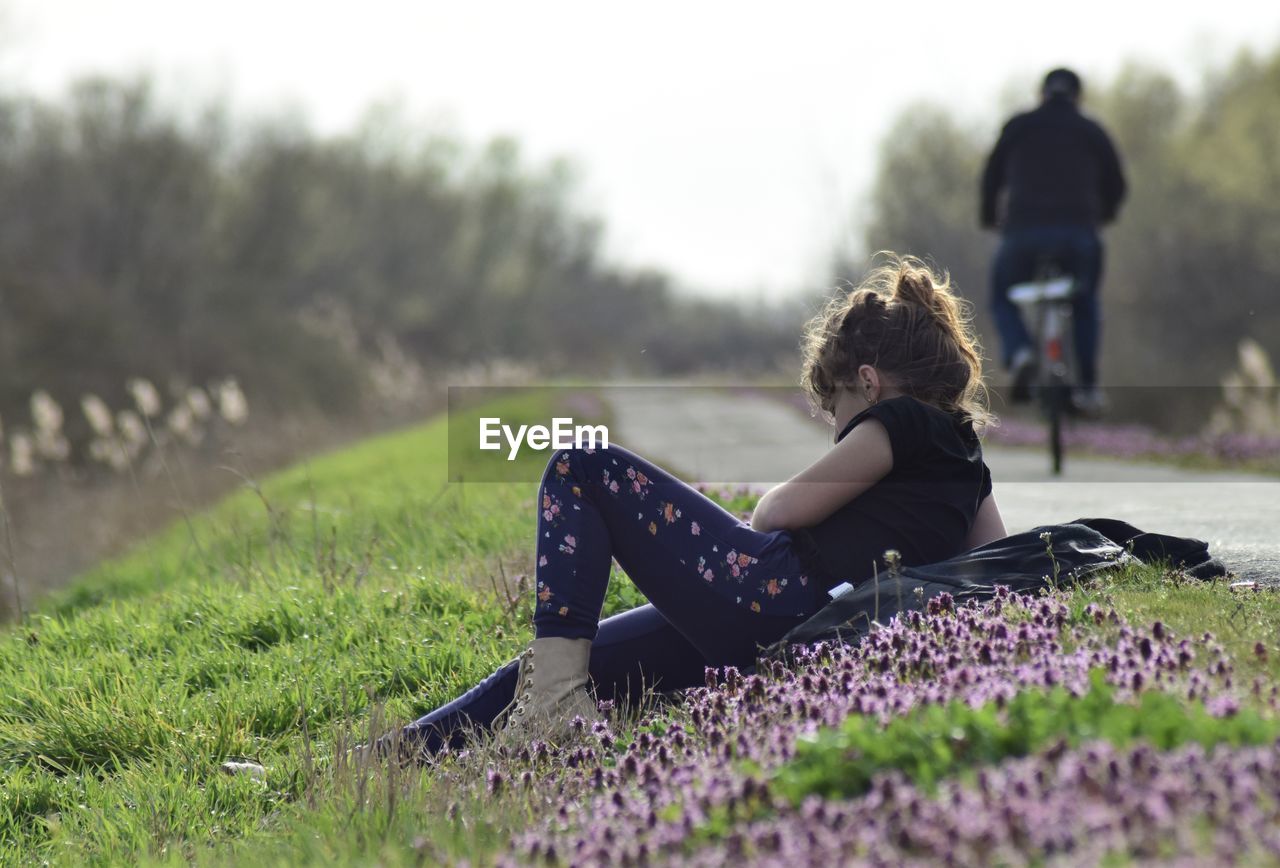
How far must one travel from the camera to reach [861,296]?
158 inches

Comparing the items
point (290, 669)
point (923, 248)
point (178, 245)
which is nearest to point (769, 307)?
point (923, 248)

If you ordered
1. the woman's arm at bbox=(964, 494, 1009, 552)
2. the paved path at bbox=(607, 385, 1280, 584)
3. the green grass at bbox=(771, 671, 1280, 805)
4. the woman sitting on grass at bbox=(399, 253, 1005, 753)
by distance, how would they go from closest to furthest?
the green grass at bbox=(771, 671, 1280, 805) < the woman sitting on grass at bbox=(399, 253, 1005, 753) < the woman's arm at bbox=(964, 494, 1009, 552) < the paved path at bbox=(607, 385, 1280, 584)

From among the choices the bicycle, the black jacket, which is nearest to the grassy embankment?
the bicycle

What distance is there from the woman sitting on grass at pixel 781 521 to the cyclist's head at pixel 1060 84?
6.58 meters

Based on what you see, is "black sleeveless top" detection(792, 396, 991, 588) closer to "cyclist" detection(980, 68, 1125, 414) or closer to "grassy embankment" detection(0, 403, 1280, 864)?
"grassy embankment" detection(0, 403, 1280, 864)

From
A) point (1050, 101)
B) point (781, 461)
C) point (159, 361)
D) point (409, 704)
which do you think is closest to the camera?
point (409, 704)

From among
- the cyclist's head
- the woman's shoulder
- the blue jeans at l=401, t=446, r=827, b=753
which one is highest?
the cyclist's head

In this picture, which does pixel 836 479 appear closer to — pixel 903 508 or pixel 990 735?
pixel 903 508

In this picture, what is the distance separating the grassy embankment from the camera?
3.24 m

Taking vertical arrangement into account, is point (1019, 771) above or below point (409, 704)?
above

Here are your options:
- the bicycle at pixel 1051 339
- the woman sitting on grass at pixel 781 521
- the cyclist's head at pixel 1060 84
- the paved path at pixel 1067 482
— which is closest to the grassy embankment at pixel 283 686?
the woman sitting on grass at pixel 781 521

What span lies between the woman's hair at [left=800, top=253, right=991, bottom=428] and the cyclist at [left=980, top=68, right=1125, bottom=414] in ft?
19.8

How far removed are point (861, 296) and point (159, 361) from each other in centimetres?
2665

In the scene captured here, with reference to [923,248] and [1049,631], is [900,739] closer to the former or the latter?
[1049,631]
